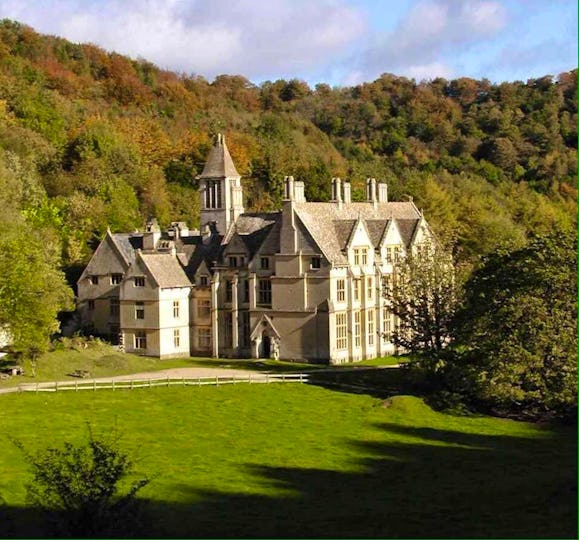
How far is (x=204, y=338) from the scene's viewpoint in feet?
247

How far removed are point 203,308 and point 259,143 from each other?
196ft

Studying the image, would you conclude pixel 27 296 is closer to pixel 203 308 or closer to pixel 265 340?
pixel 203 308

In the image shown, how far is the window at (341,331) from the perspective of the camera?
70.9 meters

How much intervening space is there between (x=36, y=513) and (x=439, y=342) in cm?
3158

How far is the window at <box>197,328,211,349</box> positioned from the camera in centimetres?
7519

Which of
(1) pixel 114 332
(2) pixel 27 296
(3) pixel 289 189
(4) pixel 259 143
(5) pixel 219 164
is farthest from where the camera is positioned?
(4) pixel 259 143

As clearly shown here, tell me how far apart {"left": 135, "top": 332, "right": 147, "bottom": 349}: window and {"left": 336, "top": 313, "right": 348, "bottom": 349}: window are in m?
12.1

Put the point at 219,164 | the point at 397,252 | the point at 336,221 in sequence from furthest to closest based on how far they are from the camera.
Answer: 1. the point at 219,164
2. the point at 397,252
3. the point at 336,221

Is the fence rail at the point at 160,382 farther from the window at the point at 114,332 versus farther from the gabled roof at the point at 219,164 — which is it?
the gabled roof at the point at 219,164

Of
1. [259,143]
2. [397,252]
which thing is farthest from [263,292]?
[259,143]

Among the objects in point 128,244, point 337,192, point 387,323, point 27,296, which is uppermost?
point 337,192

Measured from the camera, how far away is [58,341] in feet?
227

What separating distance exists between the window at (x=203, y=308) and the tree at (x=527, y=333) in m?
19.8

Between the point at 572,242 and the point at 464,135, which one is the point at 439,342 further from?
the point at 464,135
